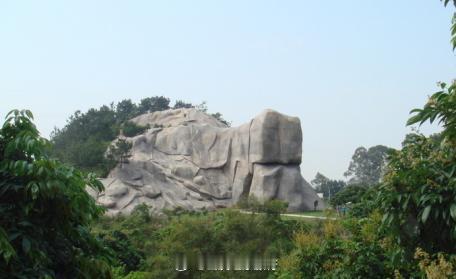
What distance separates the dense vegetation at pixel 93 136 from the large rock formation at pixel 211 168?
2.86 ft

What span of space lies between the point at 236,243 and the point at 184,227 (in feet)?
3.68

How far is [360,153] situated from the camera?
61.5 meters

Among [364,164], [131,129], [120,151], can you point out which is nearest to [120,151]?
[120,151]

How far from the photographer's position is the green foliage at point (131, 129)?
3045 cm

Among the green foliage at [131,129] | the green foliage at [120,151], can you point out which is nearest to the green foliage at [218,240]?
the green foliage at [120,151]

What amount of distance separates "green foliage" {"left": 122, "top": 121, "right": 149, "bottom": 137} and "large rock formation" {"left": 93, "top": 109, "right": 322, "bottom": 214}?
0.98 meters

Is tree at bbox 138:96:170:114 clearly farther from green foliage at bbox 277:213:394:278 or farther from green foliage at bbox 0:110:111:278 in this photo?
green foliage at bbox 0:110:111:278

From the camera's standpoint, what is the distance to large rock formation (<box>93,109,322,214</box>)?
84.4 feet

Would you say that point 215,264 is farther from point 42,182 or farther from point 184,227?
point 42,182

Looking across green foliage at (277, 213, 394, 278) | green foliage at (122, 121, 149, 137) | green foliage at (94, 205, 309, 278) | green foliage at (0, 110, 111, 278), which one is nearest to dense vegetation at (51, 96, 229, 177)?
green foliage at (122, 121, 149, 137)

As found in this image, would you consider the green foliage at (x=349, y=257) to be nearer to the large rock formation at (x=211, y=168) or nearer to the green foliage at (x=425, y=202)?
the green foliage at (x=425, y=202)

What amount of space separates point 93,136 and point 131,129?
194 centimetres

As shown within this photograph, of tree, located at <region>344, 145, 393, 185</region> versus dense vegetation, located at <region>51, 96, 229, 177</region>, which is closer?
dense vegetation, located at <region>51, 96, 229, 177</region>

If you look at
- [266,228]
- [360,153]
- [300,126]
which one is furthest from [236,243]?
[360,153]
